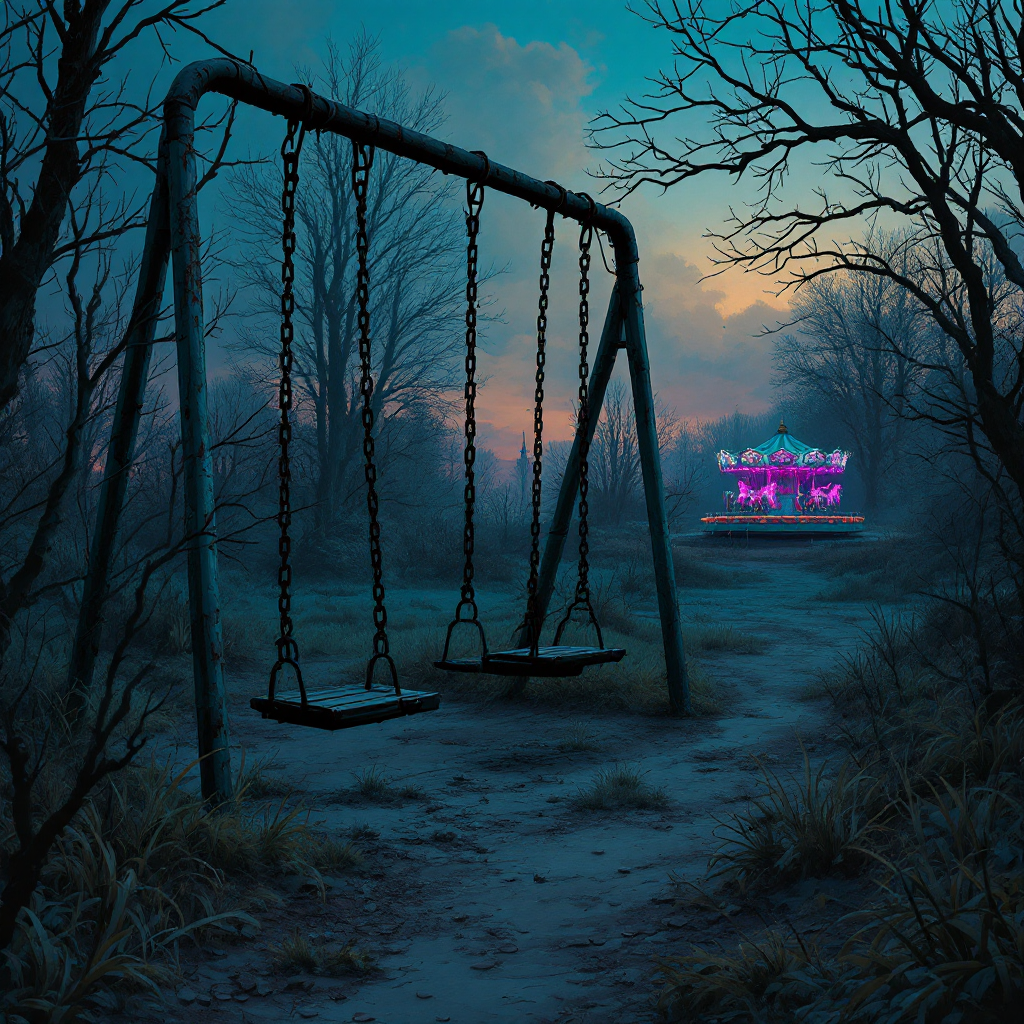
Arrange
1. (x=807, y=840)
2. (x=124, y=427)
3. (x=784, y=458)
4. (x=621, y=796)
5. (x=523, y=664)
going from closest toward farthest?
(x=807, y=840), (x=124, y=427), (x=523, y=664), (x=621, y=796), (x=784, y=458)

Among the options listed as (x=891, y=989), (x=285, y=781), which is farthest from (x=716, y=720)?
(x=891, y=989)

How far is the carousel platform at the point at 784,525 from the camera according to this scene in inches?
1177

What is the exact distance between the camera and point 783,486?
34875 mm

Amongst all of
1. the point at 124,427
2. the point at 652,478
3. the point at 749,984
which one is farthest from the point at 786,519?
the point at 749,984

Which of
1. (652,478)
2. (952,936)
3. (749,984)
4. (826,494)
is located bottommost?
(749,984)

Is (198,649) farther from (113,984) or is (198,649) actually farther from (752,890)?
(752,890)

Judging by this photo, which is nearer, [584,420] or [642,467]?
[584,420]

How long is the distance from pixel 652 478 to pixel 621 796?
2890 millimetres

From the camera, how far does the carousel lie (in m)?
32.8

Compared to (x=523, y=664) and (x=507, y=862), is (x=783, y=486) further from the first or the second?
(x=507, y=862)

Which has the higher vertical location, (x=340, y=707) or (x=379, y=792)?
(x=340, y=707)

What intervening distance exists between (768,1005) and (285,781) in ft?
12.4

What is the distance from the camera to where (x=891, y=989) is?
240cm

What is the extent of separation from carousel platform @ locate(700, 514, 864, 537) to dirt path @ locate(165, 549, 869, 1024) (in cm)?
2230
